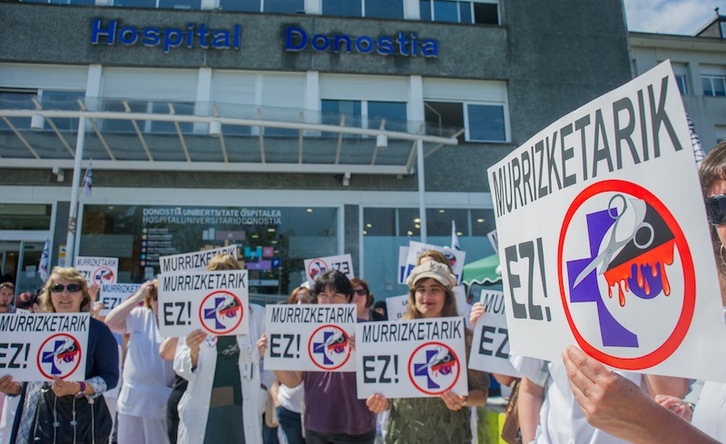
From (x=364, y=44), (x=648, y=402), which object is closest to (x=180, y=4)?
(x=364, y=44)

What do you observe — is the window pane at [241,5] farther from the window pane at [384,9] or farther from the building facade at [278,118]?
the window pane at [384,9]

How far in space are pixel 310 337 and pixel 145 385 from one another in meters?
1.89

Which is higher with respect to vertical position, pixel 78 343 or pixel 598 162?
pixel 598 162

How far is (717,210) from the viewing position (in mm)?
1307

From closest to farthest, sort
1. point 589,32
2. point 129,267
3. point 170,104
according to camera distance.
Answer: point 170,104 → point 129,267 → point 589,32

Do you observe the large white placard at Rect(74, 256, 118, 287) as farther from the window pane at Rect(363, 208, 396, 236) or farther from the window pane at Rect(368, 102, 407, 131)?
the window pane at Rect(368, 102, 407, 131)

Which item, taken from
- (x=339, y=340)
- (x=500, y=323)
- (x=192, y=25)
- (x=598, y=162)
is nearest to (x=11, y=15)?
(x=192, y=25)

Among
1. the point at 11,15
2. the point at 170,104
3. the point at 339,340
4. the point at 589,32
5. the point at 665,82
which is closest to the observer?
the point at 665,82

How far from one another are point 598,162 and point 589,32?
15042 mm

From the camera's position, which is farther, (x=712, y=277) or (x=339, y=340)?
(x=339, y=340)

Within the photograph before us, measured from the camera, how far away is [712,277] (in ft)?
3.64

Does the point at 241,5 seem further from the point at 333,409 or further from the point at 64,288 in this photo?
the point at 333,409

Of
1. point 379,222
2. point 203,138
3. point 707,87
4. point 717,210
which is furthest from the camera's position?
point 707,87

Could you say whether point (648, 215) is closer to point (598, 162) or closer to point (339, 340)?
point (598, 162)
